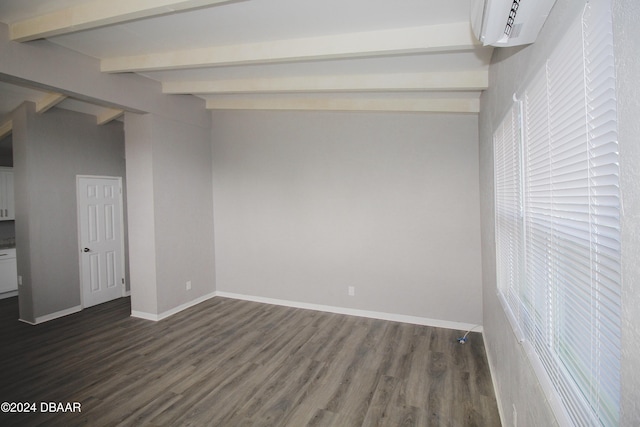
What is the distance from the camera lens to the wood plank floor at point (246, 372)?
2.35 m

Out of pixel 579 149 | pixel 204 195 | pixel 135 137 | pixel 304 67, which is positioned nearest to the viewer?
pixel 579 149

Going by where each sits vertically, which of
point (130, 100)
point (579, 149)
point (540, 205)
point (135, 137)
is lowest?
point (540, 205)

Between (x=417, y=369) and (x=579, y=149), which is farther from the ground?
(x=579, y=149)

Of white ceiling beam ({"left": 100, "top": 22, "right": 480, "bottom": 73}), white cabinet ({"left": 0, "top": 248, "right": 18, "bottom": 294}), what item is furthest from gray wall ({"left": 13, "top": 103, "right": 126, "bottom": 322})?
white ceiling beam ({"left": 100, "top": 22, "right": 480, "bottom": 73})

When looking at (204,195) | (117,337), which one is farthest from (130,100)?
(117,337)

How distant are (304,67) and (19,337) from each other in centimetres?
446

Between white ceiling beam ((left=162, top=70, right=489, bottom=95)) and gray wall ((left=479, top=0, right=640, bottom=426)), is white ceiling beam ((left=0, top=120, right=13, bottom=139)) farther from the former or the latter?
gray wall ((left=479, top=0, right=640, bottom=426))

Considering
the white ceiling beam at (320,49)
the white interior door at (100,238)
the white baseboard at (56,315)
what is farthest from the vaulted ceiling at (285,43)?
the white baseboard at (56,315)

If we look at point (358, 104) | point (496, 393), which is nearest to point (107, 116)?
point (358, 104)

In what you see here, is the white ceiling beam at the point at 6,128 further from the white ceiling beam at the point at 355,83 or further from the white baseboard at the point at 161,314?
the white baseboard at the point at 161,314

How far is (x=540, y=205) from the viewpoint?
133cm

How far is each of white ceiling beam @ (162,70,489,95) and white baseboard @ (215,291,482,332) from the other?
267cm

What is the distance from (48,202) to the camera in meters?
4.23

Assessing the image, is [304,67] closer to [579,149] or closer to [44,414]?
[579,149]
